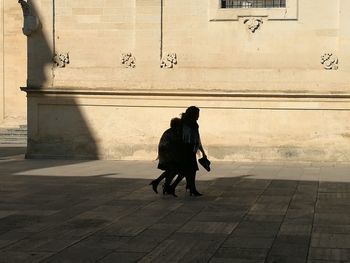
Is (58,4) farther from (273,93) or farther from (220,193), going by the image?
(220,193)

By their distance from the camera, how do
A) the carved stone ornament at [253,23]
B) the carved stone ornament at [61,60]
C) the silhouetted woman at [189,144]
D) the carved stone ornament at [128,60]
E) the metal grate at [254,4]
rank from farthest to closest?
the carved stone ornament at [61,60], the carved stone ornament at [128,60], the metal grate at [254,4], the carved stone ornament at [253,23], the silhouetted woman at [189,144]

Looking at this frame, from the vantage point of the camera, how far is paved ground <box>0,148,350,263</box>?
6879 mm

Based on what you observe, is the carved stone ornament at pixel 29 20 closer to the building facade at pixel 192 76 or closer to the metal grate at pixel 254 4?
the building facade at pixel 192 76

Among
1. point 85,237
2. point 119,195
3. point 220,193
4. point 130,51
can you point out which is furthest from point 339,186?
point 130,51

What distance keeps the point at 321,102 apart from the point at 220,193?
24.5ft

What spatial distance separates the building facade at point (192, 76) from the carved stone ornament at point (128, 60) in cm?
3

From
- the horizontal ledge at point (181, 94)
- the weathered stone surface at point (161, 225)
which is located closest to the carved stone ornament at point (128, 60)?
the horizontal ledge at point (181, 94)

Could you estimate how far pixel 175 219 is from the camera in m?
8.98

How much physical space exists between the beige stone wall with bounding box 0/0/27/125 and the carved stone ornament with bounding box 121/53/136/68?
14.5 meters

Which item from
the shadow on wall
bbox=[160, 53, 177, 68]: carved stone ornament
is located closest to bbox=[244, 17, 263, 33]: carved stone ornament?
bbox=[160, 53, 177, 68]: carved stone ornament

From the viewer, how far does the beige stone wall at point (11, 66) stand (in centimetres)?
3209

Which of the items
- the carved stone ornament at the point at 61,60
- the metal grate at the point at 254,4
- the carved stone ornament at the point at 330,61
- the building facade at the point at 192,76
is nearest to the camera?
the carved stone ornament at the point at 330,61

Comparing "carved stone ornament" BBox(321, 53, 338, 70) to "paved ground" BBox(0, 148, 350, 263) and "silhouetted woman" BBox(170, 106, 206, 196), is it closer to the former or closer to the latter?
"paved ground" BBox(0, 148, 350, 263)

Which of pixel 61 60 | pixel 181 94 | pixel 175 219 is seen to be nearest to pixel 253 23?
pixel 181 94
